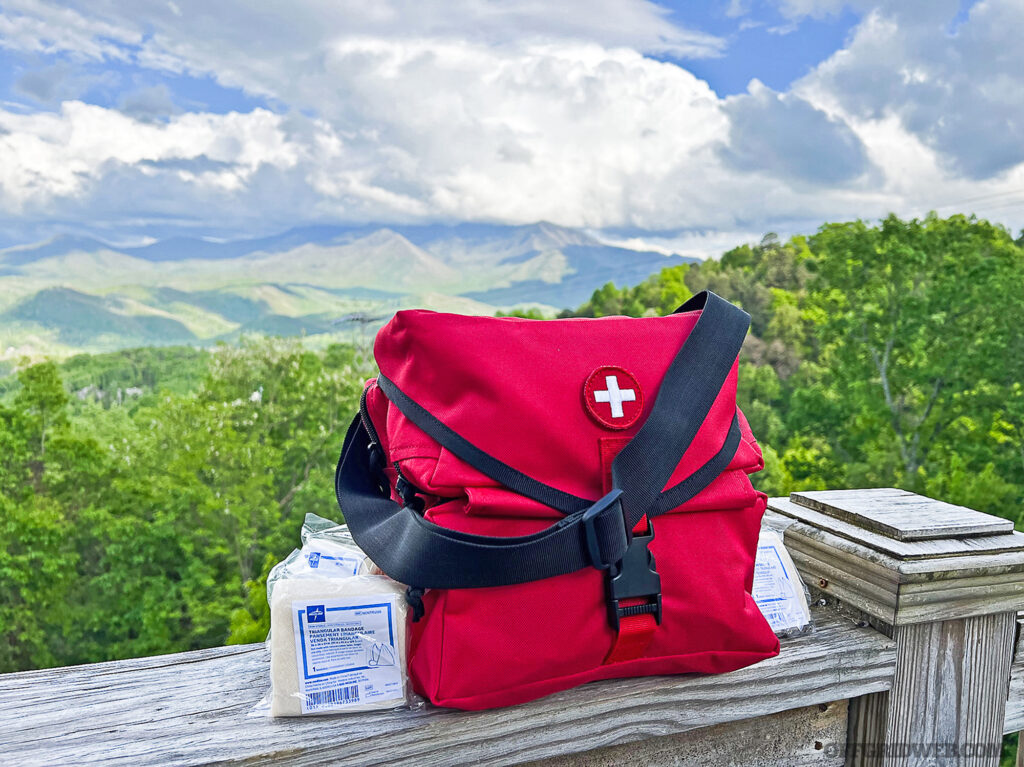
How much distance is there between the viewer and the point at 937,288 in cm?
2077

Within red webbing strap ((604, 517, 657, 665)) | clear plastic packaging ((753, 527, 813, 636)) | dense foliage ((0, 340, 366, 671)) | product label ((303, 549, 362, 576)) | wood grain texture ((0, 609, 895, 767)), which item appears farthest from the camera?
dense foliage ((0, 340, 366, 671))

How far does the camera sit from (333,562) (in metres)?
1.14

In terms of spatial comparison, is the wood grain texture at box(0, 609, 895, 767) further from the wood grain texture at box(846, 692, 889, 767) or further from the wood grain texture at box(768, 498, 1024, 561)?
the wood grain texture at box(768, 498, 1024, 561)

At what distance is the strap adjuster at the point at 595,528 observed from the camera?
931mm

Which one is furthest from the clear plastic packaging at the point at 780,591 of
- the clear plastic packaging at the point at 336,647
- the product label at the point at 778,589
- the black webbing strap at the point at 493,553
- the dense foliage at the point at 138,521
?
the dense foliage at the point at 138,521

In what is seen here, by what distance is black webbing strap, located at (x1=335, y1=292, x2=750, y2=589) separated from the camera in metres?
0.92

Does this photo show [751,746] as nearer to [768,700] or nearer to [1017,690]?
[768,700]

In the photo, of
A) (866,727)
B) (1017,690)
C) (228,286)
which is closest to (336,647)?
(866,727)

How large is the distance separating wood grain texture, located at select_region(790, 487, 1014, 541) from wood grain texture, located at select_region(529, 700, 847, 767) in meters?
0.28

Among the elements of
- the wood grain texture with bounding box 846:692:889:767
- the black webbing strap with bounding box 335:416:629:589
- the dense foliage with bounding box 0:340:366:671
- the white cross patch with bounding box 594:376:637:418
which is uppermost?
the white cross patch with bounding box 594:376:637:418

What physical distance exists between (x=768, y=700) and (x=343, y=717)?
0.58m

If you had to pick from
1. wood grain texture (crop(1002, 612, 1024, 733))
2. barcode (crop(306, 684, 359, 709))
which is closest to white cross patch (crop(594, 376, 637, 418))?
barcode (crop(306, 684, 359, 709))

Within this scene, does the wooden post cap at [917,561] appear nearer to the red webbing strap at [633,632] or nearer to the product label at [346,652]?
the red webbing strap at [633,632]

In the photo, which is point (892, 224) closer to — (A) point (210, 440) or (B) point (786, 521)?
(A) point (210, 440)
